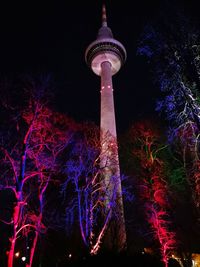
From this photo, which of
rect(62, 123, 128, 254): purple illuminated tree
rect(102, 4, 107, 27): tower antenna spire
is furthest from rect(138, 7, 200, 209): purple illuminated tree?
rect(102, 4, 107, 27): tower antenna spire

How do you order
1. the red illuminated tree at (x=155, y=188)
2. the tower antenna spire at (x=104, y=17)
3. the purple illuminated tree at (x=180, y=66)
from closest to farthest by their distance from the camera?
the purple illuminated tree at (x=180, y=66), the red illuminated tree at (x=155, y=188), the tower antenna spire at (x=104, y=17)

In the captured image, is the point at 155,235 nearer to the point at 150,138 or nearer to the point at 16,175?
the point at 150,138

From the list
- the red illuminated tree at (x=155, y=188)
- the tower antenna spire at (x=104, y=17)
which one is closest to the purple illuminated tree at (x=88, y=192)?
the red illuminated tree at (x=155, y=188)

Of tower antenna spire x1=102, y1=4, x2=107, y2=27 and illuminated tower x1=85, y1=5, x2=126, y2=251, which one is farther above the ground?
tower antenna spire x1=102, y1=4, x2=107, y2=27

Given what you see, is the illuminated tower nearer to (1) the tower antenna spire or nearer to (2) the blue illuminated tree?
(1) the tower antenna spire

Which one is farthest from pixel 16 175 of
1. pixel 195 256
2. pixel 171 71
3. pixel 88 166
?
pixel 195 256

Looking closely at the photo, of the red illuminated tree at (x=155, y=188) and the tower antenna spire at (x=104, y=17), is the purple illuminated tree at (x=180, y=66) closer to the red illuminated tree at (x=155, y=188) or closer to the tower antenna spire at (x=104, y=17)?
the red illuminated tree at (x=155, y=188)

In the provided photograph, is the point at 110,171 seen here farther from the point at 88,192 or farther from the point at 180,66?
the point at 180,66

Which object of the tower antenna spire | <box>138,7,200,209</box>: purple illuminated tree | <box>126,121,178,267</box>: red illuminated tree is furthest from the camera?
the tower antenna spire

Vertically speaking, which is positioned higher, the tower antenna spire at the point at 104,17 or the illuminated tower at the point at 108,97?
the tower antenna spire at the point at 104,17

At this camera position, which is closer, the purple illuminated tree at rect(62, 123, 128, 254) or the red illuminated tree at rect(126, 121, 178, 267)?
the purple illuminated tree at rect(62, 123, 128, 254)

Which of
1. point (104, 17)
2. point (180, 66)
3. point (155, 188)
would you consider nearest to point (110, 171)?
point (155, 188)

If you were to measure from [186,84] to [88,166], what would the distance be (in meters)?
8.14

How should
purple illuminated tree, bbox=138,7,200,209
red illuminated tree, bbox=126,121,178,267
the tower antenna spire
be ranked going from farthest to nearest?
the tower antenna spire, red illuminated tree, bbox=126,121,178,267, purple illuminated tree, bbox=138,7,200,209
